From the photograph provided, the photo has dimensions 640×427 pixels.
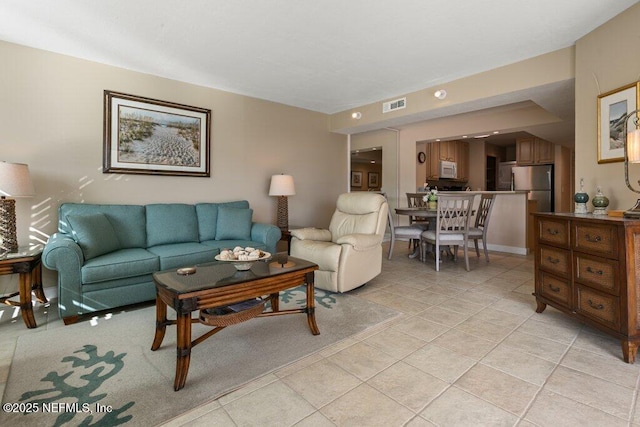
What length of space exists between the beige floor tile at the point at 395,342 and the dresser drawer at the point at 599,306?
3.77 ft

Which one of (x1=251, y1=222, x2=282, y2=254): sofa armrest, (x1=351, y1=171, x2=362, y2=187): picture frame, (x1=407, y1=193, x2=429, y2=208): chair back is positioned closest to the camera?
(x1=251, y1=222, x2=282, y2=254): sofa armrest

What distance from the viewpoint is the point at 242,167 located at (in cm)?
433

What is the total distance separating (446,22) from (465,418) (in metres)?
2.73

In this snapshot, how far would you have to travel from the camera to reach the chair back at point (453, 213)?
13.0 feet

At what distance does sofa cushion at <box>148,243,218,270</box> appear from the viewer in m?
2.82

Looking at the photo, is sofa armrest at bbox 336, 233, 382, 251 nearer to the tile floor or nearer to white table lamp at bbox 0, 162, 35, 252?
the tile floor

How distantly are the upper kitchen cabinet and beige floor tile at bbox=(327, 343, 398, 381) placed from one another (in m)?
7.10

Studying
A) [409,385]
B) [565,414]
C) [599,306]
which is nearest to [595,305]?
[599,306]

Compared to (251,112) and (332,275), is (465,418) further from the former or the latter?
(251,112)

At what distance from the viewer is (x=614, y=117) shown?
2457 millimetres

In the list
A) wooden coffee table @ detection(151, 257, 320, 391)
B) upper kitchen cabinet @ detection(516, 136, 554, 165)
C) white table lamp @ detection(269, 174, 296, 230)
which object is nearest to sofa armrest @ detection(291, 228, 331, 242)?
white table lamp @ detection(269, 174, 296, 230)

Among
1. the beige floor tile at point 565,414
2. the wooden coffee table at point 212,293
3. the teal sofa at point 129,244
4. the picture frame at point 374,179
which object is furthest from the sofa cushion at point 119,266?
the picture frame at point 374,179

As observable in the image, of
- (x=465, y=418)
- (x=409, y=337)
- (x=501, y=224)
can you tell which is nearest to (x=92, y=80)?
(x=409, y=337)

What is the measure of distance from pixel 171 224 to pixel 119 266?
0.90 meters
